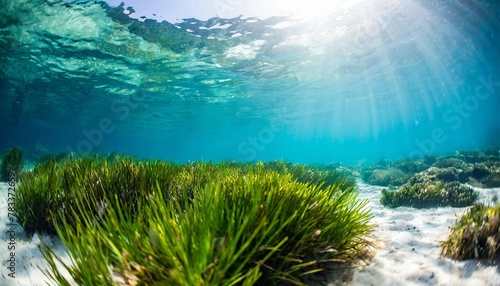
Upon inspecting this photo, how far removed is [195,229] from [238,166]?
6.62 m

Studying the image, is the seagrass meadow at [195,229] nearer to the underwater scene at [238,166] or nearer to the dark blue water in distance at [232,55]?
the underwater scene at [238,166]

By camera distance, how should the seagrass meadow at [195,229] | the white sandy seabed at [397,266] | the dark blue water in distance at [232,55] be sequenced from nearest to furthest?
the seagrass meadow at [195,229]
the white sandy seabed at [397,266]
the dark blue water in distance at [232,55]

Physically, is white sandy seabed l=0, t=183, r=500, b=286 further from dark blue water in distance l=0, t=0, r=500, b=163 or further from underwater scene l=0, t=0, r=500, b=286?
dark blue water in distance l=0, t=0, r=500, b=163

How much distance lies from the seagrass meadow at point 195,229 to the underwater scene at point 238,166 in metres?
0.02

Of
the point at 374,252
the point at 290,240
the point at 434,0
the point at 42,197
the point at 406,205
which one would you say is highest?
the point at 434,0

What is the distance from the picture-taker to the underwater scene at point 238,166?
1.76 meters

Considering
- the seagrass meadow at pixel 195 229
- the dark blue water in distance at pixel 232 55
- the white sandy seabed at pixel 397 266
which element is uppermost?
the dark blue water in distance at pixel 232 55

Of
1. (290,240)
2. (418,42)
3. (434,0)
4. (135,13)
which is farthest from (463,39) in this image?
(290,240)

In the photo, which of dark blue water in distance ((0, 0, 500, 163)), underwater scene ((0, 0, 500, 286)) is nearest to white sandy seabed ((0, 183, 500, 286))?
underwater scene ((0, 0, 500, 286))

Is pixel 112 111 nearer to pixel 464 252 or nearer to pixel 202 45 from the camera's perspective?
pixel 202 45

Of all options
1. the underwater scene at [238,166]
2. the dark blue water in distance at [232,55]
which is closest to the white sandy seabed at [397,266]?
the underwater scene at [238,166]

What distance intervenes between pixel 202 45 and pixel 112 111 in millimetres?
30350

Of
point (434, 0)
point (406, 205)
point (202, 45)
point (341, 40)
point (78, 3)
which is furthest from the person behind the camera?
point (341, 40)

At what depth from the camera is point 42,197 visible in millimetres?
3105
